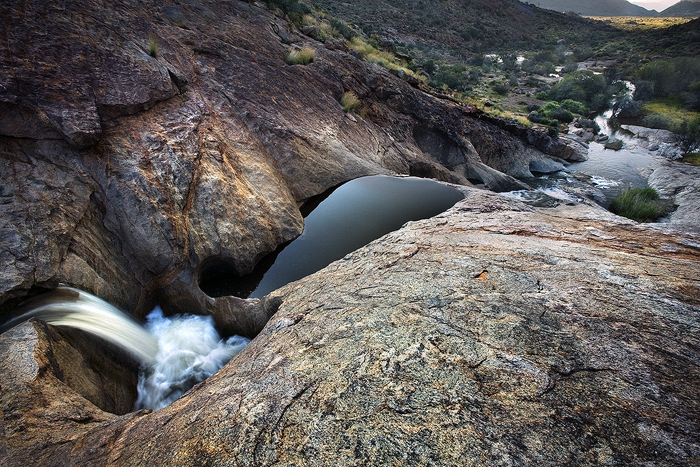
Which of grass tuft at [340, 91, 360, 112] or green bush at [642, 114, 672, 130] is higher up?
green bush at [642, 114, 672, 130]

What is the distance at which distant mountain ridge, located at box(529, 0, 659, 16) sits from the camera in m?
174

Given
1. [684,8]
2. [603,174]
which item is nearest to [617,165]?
[603,174]

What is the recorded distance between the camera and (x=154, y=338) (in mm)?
5883

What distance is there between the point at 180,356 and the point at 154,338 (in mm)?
638

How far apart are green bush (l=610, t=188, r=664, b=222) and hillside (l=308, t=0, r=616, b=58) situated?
32.4 metres

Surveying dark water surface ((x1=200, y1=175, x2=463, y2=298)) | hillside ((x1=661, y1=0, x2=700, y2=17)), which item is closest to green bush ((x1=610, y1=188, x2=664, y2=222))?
dark water surface ((x1=200, y1=175, x2=463, y2=298))

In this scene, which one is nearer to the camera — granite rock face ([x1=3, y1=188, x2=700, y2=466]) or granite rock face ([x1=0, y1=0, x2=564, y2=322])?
granite rock face ([x1=3, y1=188, x2=700, y2=466])

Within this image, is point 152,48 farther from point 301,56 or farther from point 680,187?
point 680,187

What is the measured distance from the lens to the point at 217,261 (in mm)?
6754

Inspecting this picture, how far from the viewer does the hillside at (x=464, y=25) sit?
4453 cm

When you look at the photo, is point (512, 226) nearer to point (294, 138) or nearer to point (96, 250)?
point (294, 138)

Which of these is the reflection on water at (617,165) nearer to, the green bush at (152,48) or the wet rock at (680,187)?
the wet rock at (680,187)

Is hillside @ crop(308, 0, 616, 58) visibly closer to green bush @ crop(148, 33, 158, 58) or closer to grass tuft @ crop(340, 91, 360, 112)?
grass tuft @ crop(340, 91, 360, 112)

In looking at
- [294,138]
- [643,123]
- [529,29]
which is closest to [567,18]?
[529,29]
